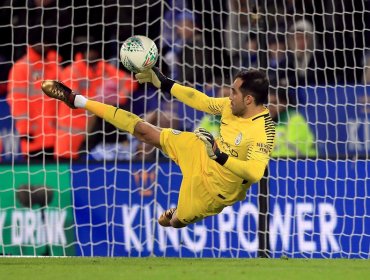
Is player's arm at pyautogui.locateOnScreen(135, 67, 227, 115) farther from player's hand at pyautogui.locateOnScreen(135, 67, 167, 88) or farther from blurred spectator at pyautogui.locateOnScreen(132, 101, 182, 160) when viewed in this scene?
blurred spectator at pyautogui.locateOnScreen(132, 101, 182, 160)

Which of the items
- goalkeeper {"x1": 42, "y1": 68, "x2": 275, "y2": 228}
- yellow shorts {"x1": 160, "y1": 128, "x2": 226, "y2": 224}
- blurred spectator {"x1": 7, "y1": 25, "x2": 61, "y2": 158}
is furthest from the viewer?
blurred spectator {"x1": 7, "y1": 25, "x2": 61, "y2": 158}

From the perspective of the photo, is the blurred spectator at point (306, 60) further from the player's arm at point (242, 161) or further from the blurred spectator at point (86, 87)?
the player's arm at point (242, 161)

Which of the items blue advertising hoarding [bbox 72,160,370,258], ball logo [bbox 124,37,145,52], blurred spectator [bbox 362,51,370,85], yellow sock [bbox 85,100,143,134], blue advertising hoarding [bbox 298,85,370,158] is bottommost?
blue advertising hoarding [bbox 72,160,370,258]

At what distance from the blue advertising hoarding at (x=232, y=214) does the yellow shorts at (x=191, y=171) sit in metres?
1.88

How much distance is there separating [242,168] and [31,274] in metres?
1.76

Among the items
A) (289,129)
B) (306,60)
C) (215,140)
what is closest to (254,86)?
(215,140)

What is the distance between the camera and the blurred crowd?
11.2m

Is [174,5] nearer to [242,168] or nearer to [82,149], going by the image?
[82,149]

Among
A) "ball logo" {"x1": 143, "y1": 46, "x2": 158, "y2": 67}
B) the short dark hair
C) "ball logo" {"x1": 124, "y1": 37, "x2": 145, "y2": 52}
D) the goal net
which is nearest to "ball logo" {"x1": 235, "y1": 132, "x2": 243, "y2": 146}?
the short dark hair

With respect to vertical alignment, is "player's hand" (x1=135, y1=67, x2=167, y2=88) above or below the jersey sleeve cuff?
above

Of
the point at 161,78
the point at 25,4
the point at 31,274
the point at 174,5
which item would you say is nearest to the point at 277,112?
the point at 174,5

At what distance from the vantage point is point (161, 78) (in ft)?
29.8

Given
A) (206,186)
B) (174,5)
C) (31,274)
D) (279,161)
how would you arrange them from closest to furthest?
(31,274) → (206,186) → (279,161) → (174,5)

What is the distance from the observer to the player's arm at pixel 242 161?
8.04m
